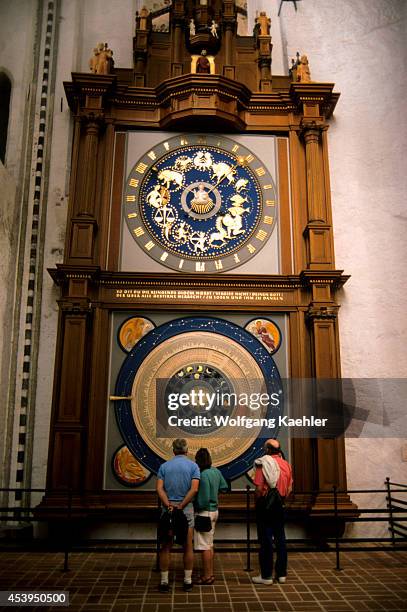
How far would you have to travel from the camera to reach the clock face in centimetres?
841

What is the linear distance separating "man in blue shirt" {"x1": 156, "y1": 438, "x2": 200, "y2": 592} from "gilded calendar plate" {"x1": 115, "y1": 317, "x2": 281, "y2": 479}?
7.15ft

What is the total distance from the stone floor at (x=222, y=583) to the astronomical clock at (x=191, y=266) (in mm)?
907

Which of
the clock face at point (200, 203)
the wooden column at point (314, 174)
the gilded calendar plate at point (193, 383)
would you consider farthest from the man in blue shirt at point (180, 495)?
the wooden column at point (314, 174)

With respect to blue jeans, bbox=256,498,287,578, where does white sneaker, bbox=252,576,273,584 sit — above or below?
below

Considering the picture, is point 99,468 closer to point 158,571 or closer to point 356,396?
point 158,571

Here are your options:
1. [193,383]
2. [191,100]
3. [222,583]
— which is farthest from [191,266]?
[222,583]

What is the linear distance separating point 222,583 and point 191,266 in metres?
4.36

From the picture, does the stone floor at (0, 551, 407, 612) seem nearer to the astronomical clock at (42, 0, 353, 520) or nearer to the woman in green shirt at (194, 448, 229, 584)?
the woman in green shirt at (194, 448, 229, 584)

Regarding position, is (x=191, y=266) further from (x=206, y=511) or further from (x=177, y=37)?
(x=177, y=37)

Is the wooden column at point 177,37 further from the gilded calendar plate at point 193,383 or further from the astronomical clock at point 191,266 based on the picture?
the gilded calendar plate at point 193,383

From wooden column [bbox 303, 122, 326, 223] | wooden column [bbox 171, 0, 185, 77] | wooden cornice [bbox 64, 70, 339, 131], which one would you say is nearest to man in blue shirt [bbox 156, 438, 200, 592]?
wooden column [bbox 303, 122, 326, 223]

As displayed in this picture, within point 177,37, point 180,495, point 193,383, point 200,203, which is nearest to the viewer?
point 180,495

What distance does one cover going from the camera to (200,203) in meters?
8.59

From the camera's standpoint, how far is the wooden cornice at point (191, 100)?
860cm
